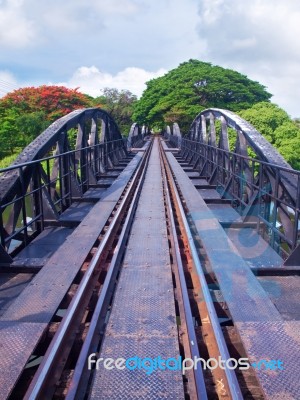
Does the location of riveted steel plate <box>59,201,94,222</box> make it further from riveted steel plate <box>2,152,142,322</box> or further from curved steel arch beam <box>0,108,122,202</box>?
curved steel arch beam <box>0,108,122,202</box>

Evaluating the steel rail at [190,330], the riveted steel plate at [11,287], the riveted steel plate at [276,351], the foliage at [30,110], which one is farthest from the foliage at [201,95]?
the riveted steel plate at [276,351]

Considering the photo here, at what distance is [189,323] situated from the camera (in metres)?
3.11

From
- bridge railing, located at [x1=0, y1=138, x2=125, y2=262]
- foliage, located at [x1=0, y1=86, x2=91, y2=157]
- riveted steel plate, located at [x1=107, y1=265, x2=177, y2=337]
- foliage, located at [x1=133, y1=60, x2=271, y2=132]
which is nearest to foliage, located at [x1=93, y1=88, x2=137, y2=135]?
foliage, located at [x1=133, y1=60, x2=271, y2=132]

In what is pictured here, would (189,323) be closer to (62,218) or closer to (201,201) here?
(62,218)

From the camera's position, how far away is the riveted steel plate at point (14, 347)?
7.94 ft

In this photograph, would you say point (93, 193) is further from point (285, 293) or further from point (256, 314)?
point (256, 314)

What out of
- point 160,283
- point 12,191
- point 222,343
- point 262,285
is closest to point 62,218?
point 12,191

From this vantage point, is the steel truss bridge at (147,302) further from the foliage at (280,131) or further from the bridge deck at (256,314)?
the foliage at (280,131)

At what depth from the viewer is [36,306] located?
3.42 metres

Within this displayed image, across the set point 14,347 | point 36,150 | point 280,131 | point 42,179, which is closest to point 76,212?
point 42,179

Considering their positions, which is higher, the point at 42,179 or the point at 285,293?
the point at 42,179

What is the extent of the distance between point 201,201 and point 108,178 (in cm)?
500

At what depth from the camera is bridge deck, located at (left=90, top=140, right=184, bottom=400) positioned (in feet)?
7.89

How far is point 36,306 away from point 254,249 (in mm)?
3188
